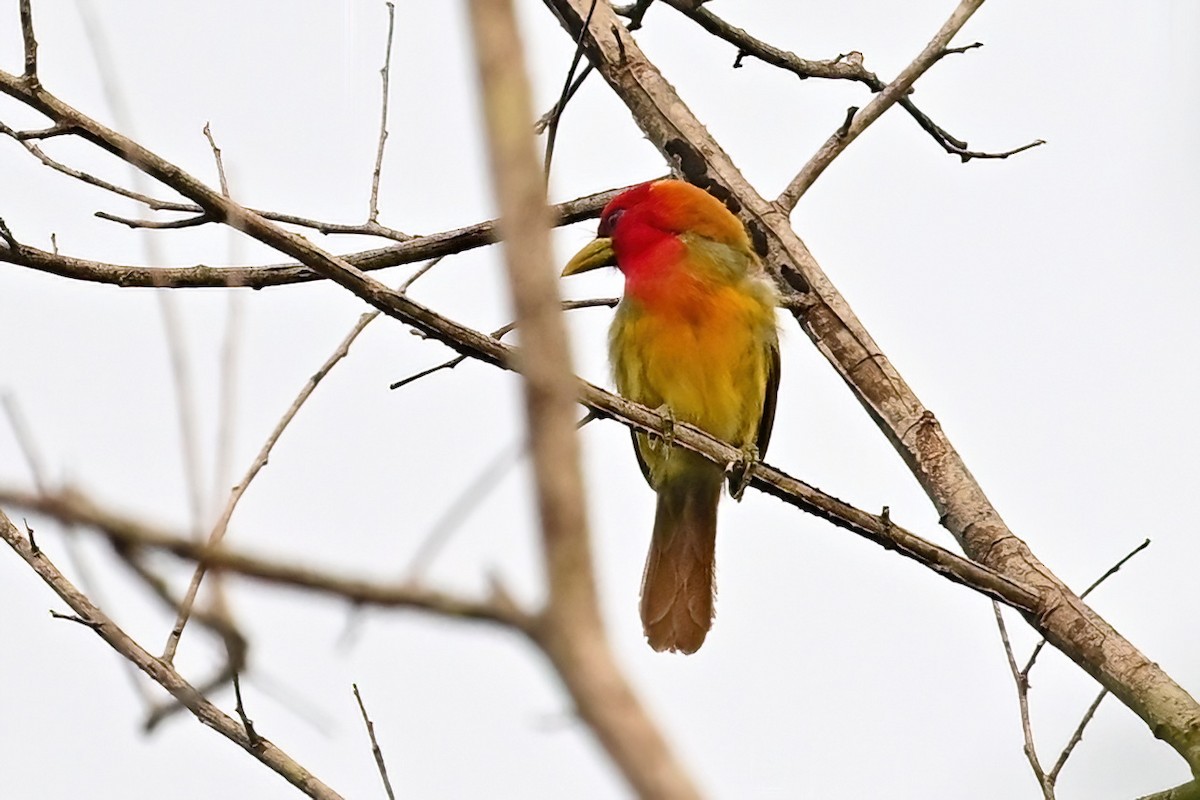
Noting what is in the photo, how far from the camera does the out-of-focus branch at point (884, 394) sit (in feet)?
10.4

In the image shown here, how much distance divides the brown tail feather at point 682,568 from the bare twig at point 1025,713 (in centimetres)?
168

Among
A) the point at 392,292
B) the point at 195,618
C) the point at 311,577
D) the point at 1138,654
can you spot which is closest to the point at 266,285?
the point at 392,292

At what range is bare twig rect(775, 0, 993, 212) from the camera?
4.07 meters

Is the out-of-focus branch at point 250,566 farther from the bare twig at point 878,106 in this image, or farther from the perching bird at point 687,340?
the perching bird at point 687,340

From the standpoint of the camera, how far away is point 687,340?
185 inches

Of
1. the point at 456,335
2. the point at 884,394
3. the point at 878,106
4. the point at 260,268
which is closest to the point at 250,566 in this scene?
the point at 456,335

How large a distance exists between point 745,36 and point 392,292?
89.3 inches

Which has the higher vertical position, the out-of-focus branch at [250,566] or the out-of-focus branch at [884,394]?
the out-of-focus branch at [884,394]

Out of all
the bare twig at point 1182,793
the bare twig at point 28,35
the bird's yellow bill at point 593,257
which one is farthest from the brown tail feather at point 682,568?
the bare twig at point 28,35

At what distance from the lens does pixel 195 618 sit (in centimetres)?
104

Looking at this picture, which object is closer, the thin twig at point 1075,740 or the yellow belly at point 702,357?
the thin twig at point 1075,740

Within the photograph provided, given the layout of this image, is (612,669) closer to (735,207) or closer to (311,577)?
Answer: (311,577)

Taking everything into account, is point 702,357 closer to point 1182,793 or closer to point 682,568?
point 682,568

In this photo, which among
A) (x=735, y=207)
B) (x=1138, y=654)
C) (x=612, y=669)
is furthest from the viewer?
(x=735, y=207)
